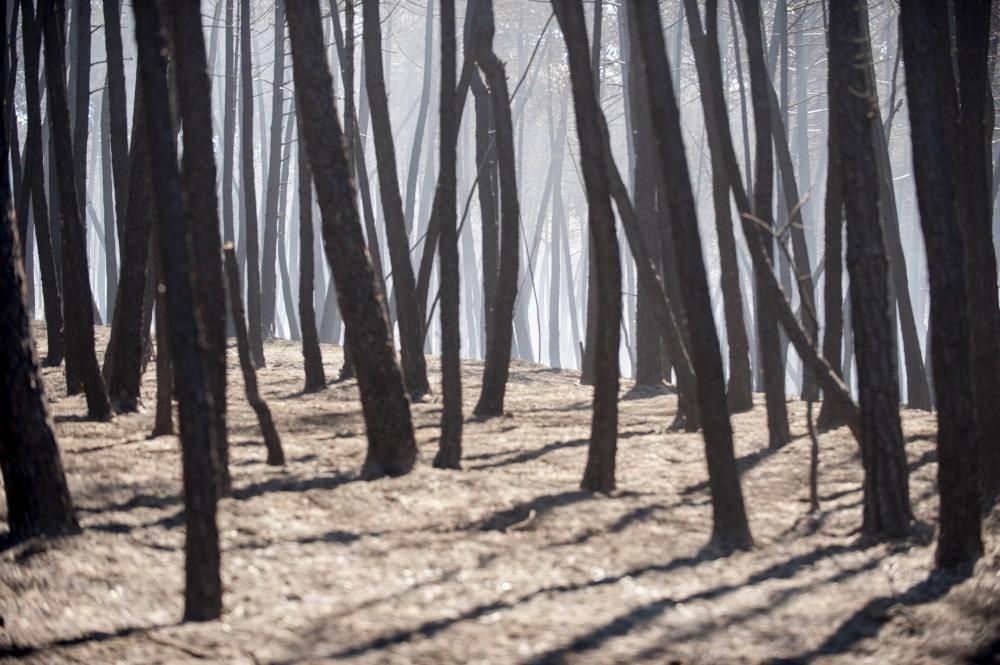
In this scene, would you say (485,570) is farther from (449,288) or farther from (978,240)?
(978,240)

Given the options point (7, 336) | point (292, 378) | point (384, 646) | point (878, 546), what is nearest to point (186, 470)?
point (384, 646)

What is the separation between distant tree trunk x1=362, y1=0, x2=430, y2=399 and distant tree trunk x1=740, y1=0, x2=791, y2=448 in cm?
367

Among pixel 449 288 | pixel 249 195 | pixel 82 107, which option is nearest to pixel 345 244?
pixel 449 288

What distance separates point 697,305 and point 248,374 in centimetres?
324

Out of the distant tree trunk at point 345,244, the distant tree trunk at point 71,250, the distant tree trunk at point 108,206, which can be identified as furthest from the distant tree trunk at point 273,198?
the distant tree trunk at point 345,244

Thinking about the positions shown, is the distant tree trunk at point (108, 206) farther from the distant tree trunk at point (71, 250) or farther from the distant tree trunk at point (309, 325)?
the distant tree trunk at point (71, 250)

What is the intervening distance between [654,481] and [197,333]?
14.4 ft

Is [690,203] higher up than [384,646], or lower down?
higher up

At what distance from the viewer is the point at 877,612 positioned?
551 cm

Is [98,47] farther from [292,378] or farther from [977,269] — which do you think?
[977,269]

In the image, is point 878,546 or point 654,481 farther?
point 654,481

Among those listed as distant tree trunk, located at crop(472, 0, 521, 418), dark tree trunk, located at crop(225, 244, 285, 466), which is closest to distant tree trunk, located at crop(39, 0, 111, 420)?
dark tree trunk, located at crop(225, 244, 285, 466)

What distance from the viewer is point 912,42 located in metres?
6.23

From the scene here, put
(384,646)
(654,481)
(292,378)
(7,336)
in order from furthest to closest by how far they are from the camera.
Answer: (292,378), (654,481), (7,336), (384,646)
